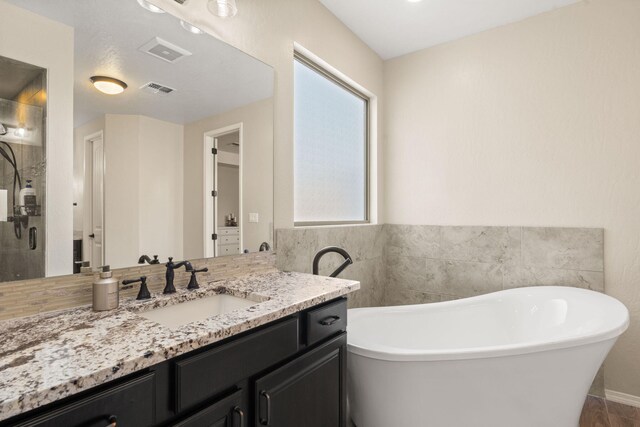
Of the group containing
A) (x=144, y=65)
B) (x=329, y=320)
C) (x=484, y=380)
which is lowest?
(x=484, y=380)

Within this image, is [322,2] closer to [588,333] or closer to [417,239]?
[417,239]

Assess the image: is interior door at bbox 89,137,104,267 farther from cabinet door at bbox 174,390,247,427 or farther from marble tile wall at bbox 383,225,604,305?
marble tile wall at bbox 383,225,604,305

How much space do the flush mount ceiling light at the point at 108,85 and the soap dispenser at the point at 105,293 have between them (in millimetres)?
703

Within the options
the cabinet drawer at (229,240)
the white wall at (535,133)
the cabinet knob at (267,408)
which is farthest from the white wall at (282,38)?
the white wall at (535,133)

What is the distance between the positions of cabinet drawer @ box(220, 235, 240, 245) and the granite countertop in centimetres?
37

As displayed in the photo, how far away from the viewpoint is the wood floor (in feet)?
6.40

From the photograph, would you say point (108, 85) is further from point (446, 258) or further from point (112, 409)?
point (446, 258)

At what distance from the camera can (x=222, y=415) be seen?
0.93 m

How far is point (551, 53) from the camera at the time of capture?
2.37 m

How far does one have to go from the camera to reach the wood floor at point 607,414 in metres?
1.95

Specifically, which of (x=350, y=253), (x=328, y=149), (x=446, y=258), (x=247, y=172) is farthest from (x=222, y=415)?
(x=446, y=258)

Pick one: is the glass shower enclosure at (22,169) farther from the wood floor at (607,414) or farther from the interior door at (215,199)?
the wood floor at (607,414)

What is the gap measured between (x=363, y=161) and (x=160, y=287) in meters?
2.18

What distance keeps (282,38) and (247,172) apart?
0.87 metres
